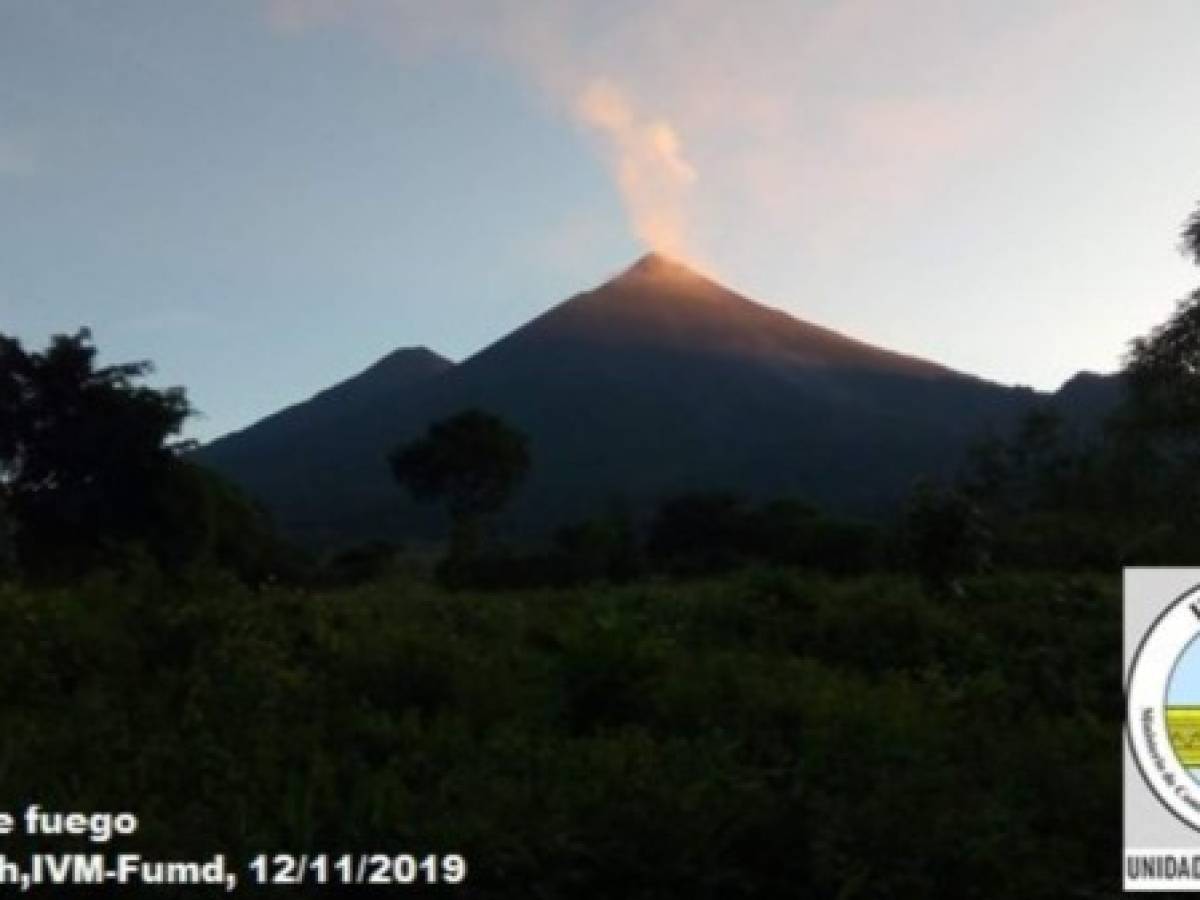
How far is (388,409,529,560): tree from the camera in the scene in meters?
49.3

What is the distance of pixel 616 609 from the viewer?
11.4 meters

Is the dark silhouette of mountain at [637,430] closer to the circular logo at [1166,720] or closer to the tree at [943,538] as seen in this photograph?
the tree at [943,538]

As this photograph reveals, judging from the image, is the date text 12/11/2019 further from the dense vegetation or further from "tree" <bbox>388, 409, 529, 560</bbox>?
"tree" <bbox>388, 409, 529, 560</bbox>

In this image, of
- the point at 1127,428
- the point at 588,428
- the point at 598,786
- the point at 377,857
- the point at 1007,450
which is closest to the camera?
the point at 377,857

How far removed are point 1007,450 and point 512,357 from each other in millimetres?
139529

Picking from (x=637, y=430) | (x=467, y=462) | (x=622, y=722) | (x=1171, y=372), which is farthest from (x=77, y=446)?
(x=637, y=430)

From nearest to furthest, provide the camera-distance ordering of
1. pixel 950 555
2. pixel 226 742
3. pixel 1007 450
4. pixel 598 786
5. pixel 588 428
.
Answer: pixel 598 786, pixel 226 742, pixel 950 555, pixel 1007 450, pixel 588 428

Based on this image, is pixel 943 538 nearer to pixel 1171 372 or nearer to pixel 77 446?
pixel 1171 372

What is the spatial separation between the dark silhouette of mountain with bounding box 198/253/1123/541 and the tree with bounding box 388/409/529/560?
44.2 meters

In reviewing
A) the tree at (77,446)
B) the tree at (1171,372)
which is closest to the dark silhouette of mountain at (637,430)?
the tree at (77,446)

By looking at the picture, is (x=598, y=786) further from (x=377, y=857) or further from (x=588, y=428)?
(x=588, y=428)

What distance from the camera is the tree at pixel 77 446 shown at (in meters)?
34.2

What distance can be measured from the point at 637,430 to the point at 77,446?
122m

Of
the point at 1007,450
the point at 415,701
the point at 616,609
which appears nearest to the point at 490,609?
the point at 616,609
